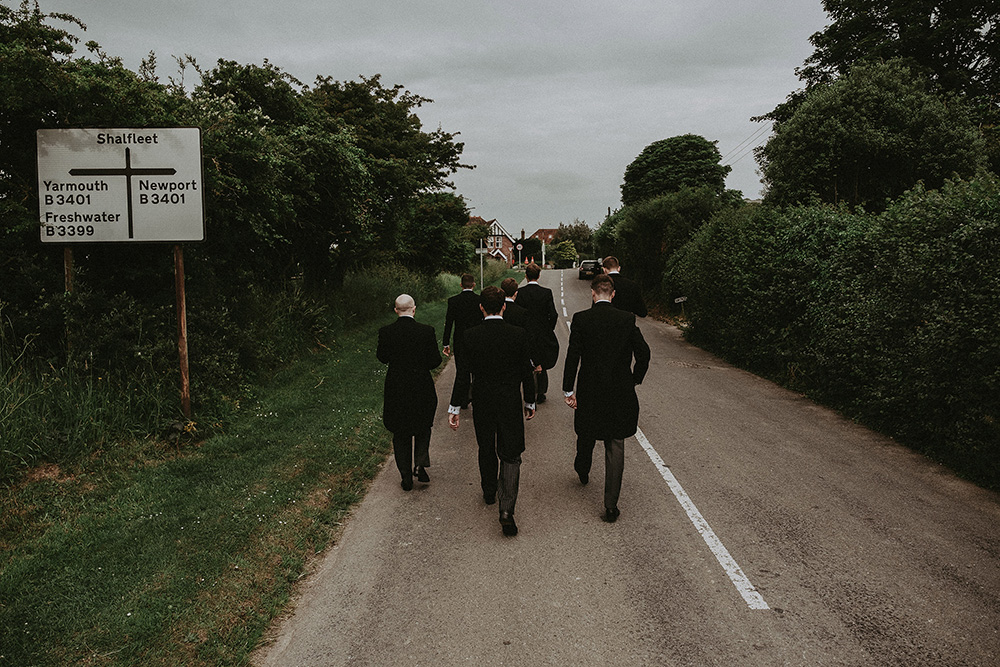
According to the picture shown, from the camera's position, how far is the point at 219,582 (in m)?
4.02

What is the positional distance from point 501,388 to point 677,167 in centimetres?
4576

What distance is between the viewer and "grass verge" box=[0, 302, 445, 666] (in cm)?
343

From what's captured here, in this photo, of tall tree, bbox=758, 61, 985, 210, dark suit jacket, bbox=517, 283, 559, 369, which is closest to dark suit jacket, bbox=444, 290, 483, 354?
dark suit jacket, bbox=517, 283, 559, 369

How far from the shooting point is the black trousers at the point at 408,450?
5.88 meters

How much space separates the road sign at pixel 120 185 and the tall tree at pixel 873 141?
53.2 ft

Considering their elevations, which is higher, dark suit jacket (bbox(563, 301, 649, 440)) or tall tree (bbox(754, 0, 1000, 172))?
tall tree (bbox(754, 0, 1000, 172))

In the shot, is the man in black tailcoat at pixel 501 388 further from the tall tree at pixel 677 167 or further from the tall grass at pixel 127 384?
the tall tree at pixel 677 167

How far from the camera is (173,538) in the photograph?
465cm

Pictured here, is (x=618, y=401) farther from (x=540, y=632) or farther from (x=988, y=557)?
(x=988, y=557)

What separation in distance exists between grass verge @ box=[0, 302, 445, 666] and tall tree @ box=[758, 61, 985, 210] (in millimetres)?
16363

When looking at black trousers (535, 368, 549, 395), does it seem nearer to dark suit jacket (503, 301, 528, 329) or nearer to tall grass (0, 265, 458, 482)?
dark suit jacket (503, 301, 528, 329)

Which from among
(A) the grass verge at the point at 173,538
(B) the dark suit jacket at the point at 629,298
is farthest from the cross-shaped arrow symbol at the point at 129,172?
(B) the dark suit jacket at the point at 629,298

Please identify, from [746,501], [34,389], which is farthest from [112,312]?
[746,501]

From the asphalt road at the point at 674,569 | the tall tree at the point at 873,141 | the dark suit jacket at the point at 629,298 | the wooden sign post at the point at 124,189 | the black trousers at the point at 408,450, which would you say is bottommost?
the asphalt road at the point at 674,569
